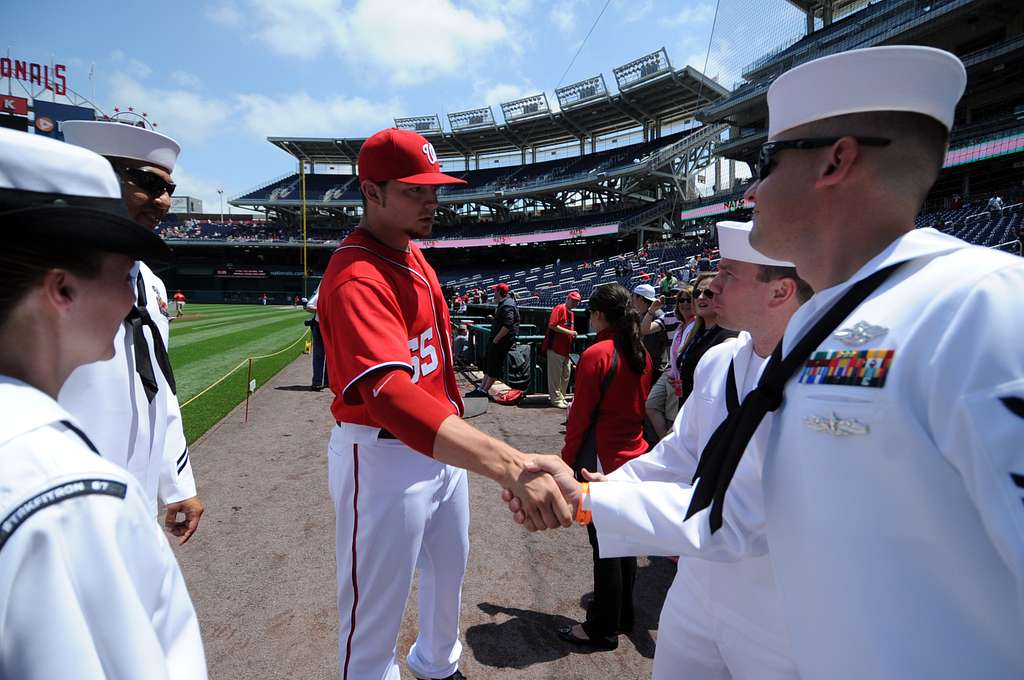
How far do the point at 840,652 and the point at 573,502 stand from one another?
3.72 ft

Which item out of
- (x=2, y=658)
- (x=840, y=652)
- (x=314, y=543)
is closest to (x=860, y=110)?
(x=840, y=652)

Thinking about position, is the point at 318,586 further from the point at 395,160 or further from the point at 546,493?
the point at 395,160

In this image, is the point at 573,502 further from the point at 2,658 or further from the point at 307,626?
the point at 307,626

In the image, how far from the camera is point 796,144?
1.31 meters

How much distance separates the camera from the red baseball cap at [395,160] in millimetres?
2412

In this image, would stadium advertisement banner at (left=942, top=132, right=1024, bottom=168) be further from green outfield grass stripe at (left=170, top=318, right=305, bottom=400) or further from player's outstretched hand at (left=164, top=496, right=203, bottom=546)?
player's outstretched hand at (left=164, top=496, right=203, bottom=546)

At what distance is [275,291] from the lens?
206 ft

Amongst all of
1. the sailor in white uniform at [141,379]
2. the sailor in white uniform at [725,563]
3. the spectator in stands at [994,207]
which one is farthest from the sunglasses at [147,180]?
the spectator in stands at [994,207]

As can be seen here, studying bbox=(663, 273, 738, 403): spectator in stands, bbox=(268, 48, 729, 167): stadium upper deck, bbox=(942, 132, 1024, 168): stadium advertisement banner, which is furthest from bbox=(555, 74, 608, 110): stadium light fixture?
bbox=(663, 273, 738, 403): spectator in stands

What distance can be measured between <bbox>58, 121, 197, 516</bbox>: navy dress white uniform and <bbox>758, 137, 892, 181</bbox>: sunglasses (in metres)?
2.19

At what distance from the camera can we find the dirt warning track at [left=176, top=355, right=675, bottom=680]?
3.20 m

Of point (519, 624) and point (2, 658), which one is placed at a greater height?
point (2, 658)

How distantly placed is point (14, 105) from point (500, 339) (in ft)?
136

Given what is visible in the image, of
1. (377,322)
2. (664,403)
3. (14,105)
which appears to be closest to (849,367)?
(377,322)
